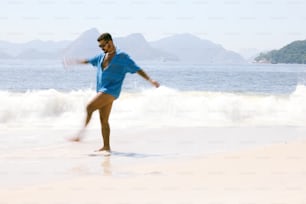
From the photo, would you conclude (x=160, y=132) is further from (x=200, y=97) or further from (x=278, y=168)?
(x=200, y=97)

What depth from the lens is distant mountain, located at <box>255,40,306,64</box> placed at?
55.4 m

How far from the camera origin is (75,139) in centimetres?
738

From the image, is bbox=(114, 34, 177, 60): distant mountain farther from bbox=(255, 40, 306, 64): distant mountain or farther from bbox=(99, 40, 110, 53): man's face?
bbox=(99, 40, 110, 53): man's face

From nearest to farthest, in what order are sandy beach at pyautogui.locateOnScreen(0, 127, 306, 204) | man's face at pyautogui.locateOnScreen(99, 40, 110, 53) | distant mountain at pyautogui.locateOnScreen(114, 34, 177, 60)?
sandy beach at pyautogui.locateOnScreen(0, 127, 306, 204) → man's face at pyautogui.locateOnScreen(99, 40, 110, 53) → distant mountain at pyautogui.locateOnScreen(114, 34, 177, 60)

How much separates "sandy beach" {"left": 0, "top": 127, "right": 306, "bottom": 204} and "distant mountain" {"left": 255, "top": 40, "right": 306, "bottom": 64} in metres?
43.6

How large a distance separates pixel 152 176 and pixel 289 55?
Result: 201 feet

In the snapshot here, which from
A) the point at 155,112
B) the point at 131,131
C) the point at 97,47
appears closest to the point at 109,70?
the point at 131,131

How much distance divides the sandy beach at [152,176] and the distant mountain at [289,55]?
43.6 m

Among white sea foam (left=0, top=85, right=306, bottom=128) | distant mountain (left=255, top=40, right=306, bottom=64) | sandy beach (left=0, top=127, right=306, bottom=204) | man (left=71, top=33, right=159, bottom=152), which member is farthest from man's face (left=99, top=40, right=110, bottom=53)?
distant mountain (left=255, top=40, right=306, bottom=64)

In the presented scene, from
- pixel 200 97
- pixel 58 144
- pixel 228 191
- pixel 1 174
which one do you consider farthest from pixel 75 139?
pixel 200 97

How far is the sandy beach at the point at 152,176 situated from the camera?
13.6 ft

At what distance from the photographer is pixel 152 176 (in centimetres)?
500

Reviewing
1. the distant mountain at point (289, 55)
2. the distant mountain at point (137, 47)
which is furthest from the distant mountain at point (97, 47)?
the distant mountain at point (289, 55)

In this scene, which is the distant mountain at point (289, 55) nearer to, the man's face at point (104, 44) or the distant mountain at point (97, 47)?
the distant mountain at point (97, 47)
